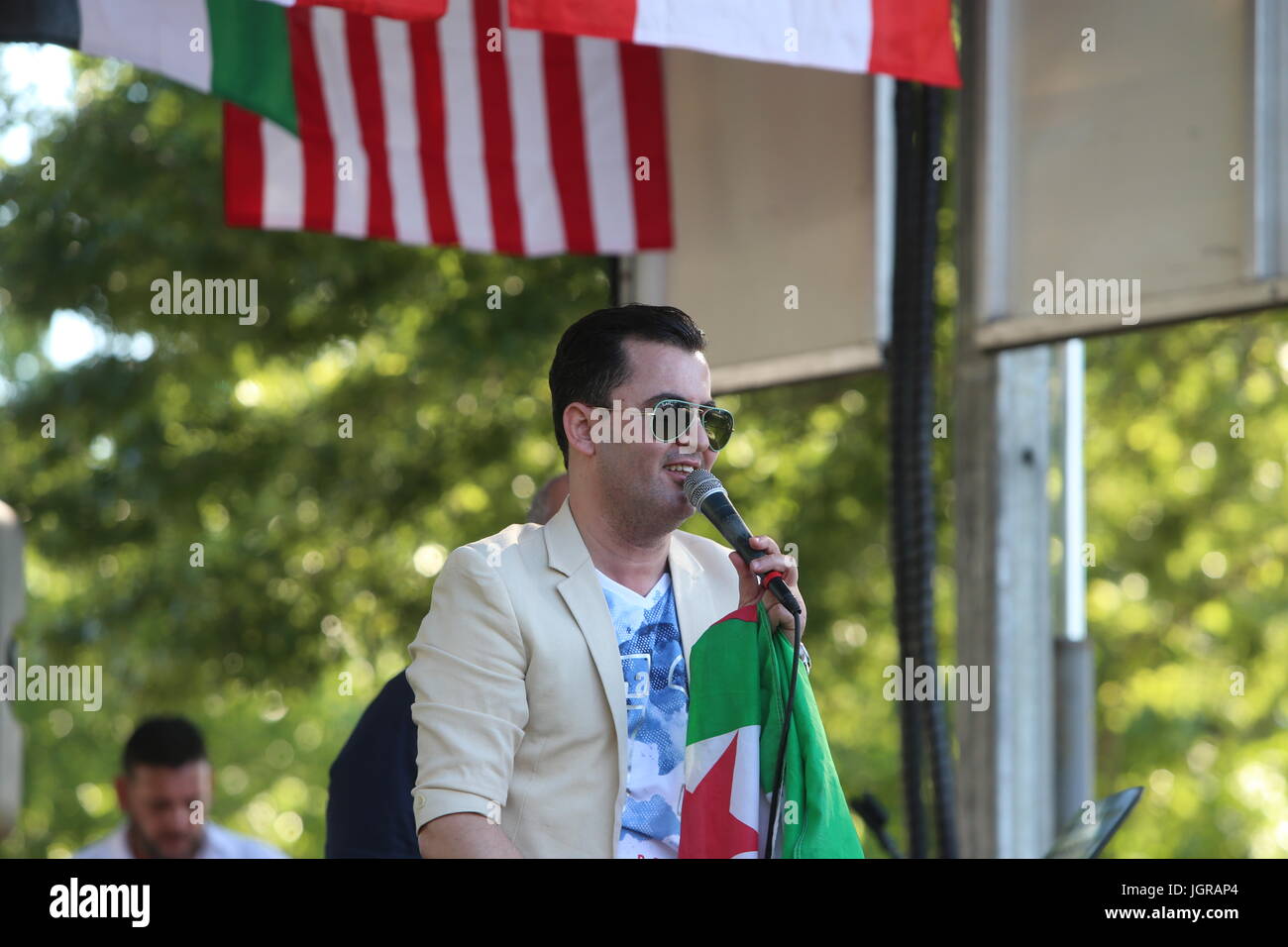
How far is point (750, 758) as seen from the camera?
8.53ft

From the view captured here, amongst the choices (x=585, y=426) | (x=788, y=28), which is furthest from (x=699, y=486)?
(x=788, y=28)

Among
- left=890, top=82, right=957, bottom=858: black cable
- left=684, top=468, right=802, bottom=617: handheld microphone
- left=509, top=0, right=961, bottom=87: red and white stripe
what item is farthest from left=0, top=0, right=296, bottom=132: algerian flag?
left=684, top=468, right=802, bottom=617: handheld microphone

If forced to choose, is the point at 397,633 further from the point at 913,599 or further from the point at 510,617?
the point at 510,617

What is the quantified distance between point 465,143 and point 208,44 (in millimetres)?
1041

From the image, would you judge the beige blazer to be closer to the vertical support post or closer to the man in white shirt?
the vertical support post

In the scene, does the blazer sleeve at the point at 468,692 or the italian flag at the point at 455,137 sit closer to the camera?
the blazer sleeve at the point at 468,692

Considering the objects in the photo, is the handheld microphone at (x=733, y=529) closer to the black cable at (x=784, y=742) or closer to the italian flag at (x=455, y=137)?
the black cable at (x=784, y=742)

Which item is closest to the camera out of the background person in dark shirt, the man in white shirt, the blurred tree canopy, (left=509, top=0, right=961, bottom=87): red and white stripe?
the background person in dark shirt

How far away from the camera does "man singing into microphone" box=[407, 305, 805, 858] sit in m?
2.64

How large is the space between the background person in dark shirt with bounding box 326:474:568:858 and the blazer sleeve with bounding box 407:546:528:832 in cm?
96

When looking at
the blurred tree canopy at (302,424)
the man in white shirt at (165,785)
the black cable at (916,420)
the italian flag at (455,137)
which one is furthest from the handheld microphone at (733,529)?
the blurred tree canopy at (302,424)

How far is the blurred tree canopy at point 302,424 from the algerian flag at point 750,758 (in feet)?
18.2

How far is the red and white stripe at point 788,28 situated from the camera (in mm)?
3910

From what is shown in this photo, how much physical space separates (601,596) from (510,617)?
0.16 metres
